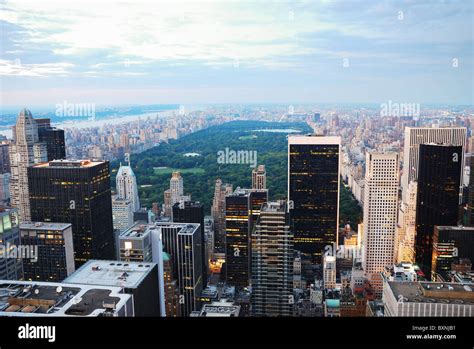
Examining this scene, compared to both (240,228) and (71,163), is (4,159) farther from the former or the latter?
(240,228)

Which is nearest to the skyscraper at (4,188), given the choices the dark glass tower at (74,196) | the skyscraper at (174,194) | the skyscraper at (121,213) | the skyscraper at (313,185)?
the dark glass tower at (74,196)

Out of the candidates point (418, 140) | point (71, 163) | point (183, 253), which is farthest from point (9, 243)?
point (418, 140)

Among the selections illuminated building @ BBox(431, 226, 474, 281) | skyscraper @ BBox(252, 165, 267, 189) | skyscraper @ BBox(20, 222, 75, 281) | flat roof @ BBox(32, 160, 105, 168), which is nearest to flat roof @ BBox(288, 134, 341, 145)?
skyscraper @ BBox(252, 165, 267, 189)

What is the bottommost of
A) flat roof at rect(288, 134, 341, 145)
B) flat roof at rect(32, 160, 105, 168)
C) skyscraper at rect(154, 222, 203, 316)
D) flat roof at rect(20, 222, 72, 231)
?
skyscraper at rect(154, 222, 203, 316)

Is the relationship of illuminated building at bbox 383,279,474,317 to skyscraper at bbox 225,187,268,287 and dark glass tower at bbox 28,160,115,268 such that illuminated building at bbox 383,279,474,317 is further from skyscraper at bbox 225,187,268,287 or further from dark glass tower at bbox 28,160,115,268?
skyscraper at bbox 225,187,268,287

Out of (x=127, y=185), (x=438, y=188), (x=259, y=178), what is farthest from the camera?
(x=438, y=188)
